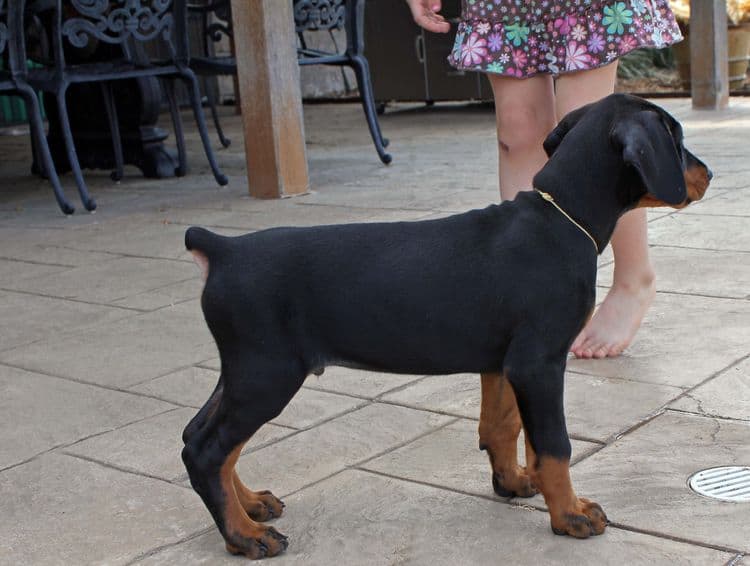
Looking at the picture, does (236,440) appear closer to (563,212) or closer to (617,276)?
(563,212)

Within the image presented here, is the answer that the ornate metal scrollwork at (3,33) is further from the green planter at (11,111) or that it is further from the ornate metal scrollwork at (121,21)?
the green planter at (11,111)

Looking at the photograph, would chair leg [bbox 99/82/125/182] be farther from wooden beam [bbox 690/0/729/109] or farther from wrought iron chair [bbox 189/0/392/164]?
wooden beam [bbox 690/0/729/109]

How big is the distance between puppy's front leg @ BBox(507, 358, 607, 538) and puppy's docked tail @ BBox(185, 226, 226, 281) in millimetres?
551

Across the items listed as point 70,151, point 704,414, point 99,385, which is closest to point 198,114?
point 70,151

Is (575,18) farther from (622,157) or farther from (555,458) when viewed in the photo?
(555,458)

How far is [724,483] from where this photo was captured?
2211 mm

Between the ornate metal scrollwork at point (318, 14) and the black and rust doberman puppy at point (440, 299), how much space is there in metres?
4.64

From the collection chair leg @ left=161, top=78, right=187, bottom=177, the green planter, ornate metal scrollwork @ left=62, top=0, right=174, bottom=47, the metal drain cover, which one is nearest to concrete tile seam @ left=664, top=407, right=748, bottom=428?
the metal drain cover

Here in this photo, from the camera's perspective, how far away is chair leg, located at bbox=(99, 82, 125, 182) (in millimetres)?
6703

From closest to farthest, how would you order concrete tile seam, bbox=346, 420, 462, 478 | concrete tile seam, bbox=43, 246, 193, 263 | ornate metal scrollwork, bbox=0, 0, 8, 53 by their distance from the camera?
concrete tile seam, bbox=346, 420, 462, 478 < concrete tile seam, bbox=43, 246, 193, 263 < ornate metal scrollwork, bbox=0, 0, 8, 53

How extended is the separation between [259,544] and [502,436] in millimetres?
512

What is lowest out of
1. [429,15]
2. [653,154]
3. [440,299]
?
[440,299]

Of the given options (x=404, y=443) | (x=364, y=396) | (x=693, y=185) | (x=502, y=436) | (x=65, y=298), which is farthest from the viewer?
(x=65, y=298)

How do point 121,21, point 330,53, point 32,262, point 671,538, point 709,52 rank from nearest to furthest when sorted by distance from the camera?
point 671,538, point 32,262, point 121,21, point 330,53, point 709,52
